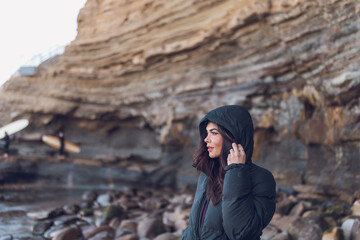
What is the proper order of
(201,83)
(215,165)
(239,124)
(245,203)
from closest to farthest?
(245,203) < (239,124) < (215,165) < (201,83)

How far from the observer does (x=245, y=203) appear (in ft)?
4.95

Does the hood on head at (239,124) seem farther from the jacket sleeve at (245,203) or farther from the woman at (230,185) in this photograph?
the jacket sleeve at (245,203)

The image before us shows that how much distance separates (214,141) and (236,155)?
7.5 inches

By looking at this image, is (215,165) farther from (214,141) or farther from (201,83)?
(201,83)

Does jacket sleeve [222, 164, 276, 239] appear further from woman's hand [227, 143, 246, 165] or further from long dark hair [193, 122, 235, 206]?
long dark hair [193, 122, 235, 206]

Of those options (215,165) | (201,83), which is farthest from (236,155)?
(201,83)

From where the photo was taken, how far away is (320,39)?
28.2 ft

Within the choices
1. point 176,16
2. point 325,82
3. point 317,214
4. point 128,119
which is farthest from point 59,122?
point 317,214

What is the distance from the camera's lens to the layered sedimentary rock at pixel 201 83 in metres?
8.23

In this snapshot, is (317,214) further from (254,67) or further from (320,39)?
(254,67)

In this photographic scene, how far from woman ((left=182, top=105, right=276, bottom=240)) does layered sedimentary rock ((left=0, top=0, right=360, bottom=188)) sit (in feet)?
22.3

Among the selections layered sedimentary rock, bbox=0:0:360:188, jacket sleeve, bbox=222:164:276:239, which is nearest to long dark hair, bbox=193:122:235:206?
jacket sleeve, bbox=222:164:276:239

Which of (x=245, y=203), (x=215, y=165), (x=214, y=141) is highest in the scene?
(x=214, y=141)

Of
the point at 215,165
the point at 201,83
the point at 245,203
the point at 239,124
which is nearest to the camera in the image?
the point at 245,203
